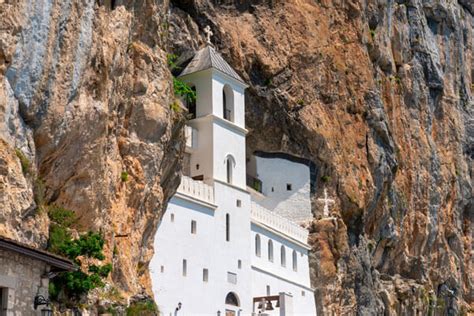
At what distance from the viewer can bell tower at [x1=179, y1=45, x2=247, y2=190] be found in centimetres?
5166

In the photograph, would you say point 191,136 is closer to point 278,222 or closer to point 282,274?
point 278,222

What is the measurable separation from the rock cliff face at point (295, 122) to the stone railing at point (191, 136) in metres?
5.03

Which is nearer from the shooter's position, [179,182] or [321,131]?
[179,182]

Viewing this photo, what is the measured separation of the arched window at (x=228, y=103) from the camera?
54250mm

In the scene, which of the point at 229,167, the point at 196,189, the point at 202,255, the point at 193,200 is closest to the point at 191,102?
the point at 229,167

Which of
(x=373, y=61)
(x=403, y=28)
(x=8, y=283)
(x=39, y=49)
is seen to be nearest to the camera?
(x=8, y=283)

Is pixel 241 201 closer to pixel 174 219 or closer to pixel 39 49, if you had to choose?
pixel 174 219

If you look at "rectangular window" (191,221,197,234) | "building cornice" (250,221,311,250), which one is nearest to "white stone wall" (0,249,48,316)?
"rectangular window" (191,221,197,234)

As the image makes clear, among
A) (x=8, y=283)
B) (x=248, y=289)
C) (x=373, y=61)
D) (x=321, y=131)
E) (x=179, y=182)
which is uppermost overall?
(x=373, y=61)

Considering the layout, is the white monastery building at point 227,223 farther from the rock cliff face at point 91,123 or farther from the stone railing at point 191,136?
the rock cliff face at point 91,123

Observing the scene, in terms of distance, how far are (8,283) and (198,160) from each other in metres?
26.9

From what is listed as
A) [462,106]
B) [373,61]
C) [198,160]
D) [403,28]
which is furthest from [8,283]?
[462,106]

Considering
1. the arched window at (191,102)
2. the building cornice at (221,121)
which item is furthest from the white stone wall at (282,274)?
the arched window at (191,102)

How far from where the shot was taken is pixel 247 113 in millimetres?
57875
